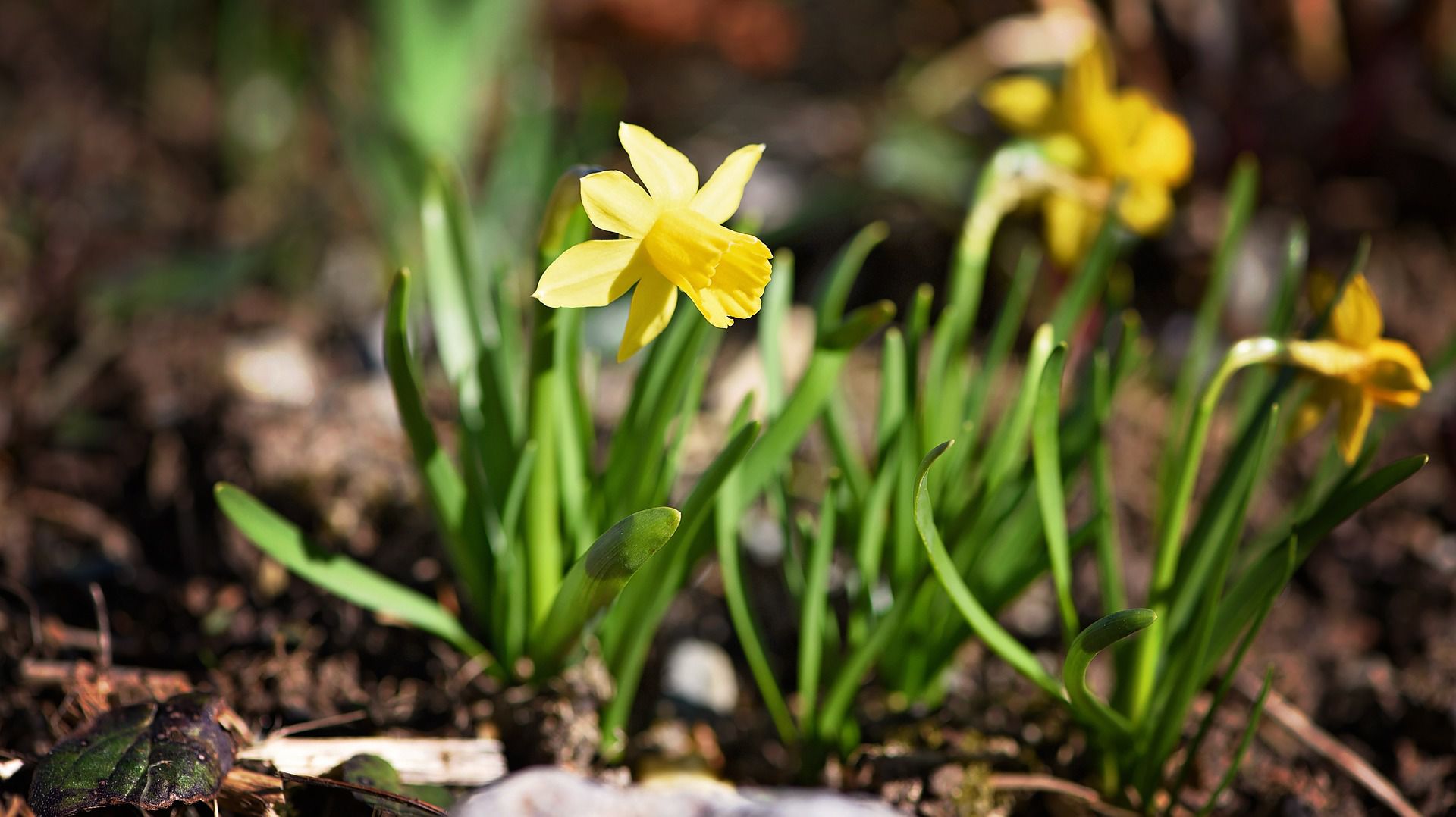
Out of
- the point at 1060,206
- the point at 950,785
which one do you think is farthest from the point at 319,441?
the point at 1060,206

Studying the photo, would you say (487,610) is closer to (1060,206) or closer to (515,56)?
(1060,206)

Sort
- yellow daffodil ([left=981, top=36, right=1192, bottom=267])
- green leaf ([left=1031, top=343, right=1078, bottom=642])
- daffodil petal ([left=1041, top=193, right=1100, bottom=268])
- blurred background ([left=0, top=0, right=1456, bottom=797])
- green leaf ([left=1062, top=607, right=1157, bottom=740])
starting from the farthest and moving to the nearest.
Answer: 1. daffodil petal ([left=1041, top=193, right=1100, bottom=268])
2. yellow daffodil ([left=981, top=36, right=1192, bottom=267])
3. blurred background ([left=0, top=0, right=1456, bottom=797])
4. green leaf ([left=1031, top=343, right=1078, bottom=642])
5. green leaf ([left=1062, top=607, right=1157, bottom=740])

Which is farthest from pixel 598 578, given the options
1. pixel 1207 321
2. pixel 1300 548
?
pixel 1207 321

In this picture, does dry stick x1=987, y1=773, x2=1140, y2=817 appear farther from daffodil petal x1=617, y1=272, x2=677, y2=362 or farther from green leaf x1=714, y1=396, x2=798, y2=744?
daffodil petal x1=617, y1=272, x2=677, y2=362

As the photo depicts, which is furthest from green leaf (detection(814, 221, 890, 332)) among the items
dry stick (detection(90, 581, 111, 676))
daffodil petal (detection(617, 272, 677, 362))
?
dry stick (detection(90, 581, 111, 676))

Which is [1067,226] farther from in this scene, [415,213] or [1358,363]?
[415,213]

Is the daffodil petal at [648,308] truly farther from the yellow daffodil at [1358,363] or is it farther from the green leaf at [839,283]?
the yellow daffodil at [1358,363]

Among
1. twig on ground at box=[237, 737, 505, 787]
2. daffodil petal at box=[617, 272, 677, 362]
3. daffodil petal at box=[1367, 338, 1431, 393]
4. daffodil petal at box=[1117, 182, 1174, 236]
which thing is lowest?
twig on ground at box=[237, 737, 505, 787]
